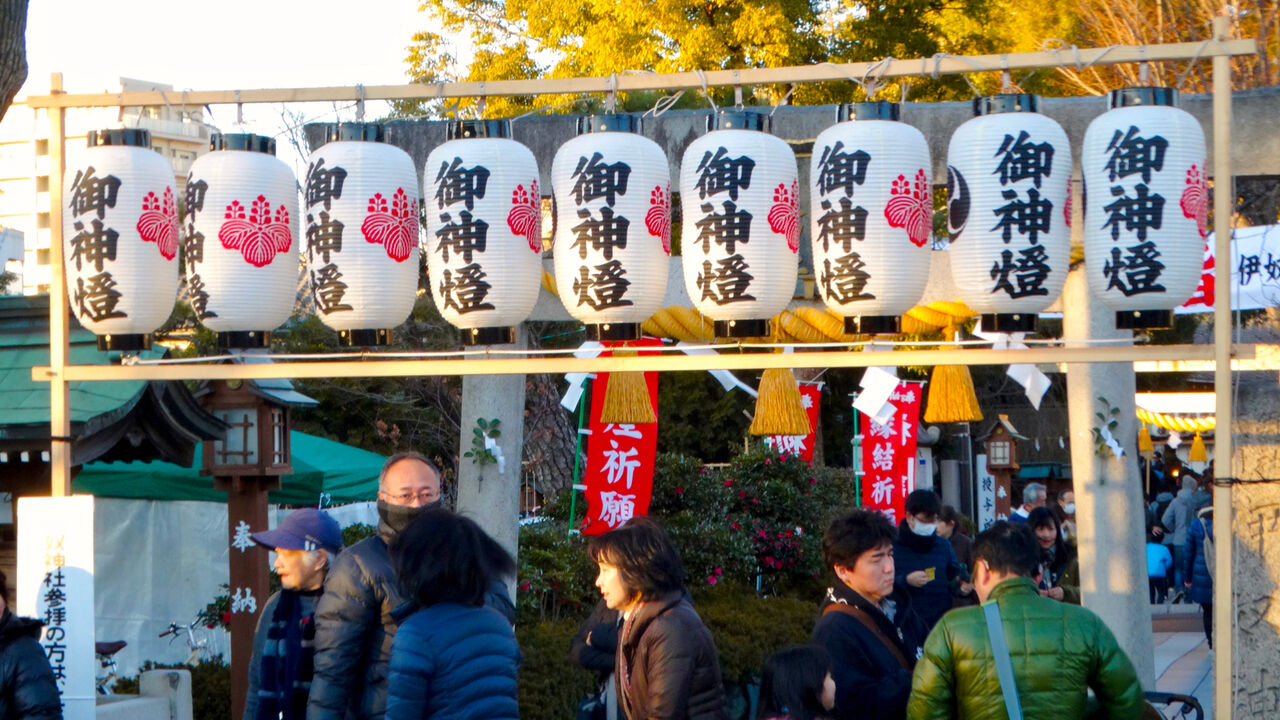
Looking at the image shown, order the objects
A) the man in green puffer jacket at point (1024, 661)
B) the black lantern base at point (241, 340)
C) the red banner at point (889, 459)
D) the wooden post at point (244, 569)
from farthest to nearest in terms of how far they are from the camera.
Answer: the red banner at point (889, 459)
the wooden post at point (244, 569)
the black lantern base at point (241, 340)
the man in green puffer jacket at point (1024, 661)

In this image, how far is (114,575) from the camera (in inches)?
482

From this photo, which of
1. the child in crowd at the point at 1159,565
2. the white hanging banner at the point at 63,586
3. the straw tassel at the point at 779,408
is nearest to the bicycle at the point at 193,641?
the straw tassel at the point at 779,408

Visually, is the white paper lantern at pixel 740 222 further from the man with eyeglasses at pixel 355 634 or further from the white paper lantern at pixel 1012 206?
the man with eyeglasses at pixel 355 634

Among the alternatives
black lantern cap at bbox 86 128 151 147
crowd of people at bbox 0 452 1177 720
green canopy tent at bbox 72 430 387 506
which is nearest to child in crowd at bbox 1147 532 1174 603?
green canopy tent at bbox 72 430 387 506

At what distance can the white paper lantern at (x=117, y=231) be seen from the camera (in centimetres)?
549

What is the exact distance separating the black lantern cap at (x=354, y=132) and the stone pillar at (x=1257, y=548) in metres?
4.36

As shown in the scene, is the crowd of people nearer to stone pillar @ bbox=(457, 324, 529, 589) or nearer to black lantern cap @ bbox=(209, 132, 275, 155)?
black lantern cap @ bbox=(209, 132, 275, 155)

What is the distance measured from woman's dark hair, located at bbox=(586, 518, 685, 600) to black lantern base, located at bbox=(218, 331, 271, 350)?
233 cm

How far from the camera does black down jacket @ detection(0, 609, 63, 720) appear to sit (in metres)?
4.21

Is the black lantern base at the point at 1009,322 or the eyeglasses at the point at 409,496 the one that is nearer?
the eyeglasses at the point at 409,496

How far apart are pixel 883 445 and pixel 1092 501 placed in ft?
20.1

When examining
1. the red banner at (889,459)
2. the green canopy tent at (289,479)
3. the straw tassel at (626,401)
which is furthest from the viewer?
the red banner at (889,459)

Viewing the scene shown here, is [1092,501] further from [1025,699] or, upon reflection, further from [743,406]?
[743,406]

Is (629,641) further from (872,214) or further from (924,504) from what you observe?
(924,504)
